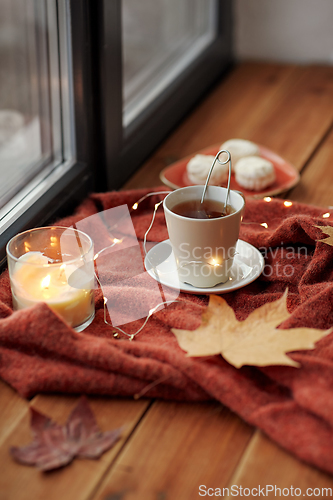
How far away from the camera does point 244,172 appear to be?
81 centimetres

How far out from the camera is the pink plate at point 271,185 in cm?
82

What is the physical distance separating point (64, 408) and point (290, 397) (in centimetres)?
20

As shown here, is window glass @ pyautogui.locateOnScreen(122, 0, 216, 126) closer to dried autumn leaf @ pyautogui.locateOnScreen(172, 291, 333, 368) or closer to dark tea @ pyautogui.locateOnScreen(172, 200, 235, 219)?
dark tea @ pyautogui.locateOnScreen(172, 200, 235, 219)

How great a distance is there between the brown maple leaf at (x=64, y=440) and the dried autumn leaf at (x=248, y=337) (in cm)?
11

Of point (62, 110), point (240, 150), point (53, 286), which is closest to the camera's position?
point (53, 286)

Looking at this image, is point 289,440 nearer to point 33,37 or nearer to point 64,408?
point 64,408

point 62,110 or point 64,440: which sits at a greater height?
point 62,110

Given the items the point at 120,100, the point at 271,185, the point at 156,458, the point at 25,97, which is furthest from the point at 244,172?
the point at 156,458

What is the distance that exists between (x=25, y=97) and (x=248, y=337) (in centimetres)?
50

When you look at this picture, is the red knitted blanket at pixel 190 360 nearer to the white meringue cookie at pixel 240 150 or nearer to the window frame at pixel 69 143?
the window frame at pixel 69 143

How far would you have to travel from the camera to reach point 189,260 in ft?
1.90

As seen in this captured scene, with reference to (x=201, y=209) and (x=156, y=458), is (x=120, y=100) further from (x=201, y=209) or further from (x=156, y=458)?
(x=156, y=458)

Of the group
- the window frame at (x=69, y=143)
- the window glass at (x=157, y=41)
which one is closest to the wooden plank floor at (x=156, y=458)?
the window frame at (x=69, y=143)

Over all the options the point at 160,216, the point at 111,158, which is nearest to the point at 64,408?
the point at 160,216
